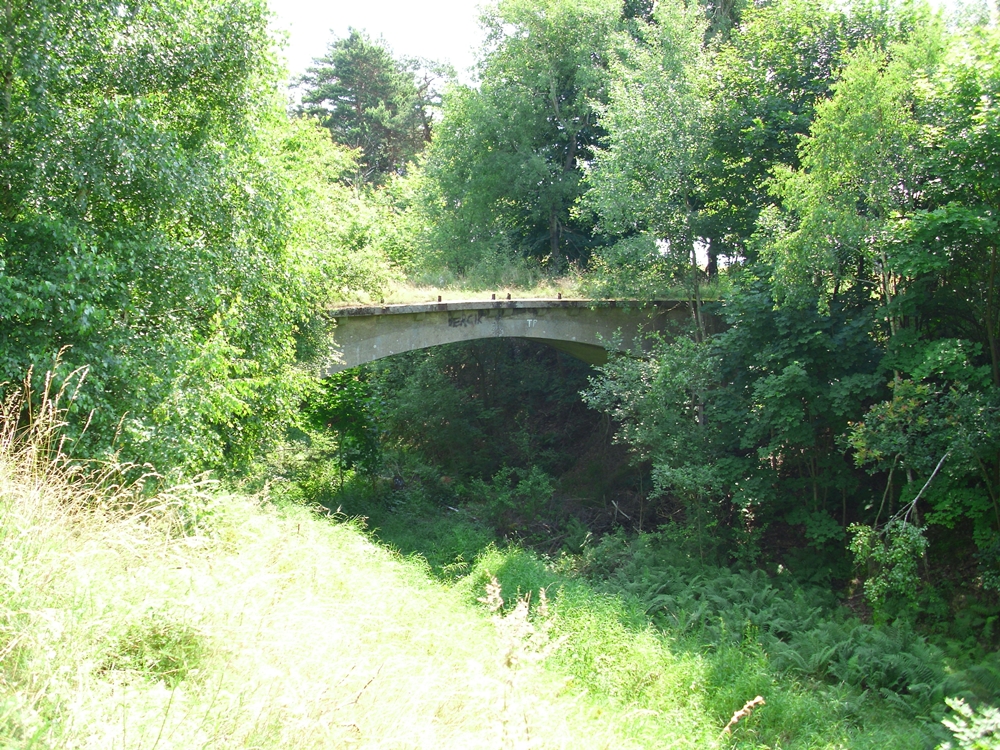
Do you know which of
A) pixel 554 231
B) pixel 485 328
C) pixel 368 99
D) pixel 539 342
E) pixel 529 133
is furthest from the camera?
pixel 368 99

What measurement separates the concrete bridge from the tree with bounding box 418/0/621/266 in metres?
3.59

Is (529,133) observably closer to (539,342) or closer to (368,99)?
(539,342)

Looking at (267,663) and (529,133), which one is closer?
(267,663)

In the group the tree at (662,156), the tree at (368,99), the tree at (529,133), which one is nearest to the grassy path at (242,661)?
the tree at (662,156)

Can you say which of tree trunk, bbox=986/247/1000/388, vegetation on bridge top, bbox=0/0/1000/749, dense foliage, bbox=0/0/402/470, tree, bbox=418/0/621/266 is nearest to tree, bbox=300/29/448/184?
tree, bbox=418/0/621/266

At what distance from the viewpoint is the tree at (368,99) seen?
32.1 metres

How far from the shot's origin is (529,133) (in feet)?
64.0

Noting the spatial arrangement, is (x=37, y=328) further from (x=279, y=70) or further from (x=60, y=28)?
(x=279, y=70)

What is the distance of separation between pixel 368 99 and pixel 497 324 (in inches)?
863

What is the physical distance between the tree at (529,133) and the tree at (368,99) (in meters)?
12.5

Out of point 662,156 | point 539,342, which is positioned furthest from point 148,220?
point 539,342

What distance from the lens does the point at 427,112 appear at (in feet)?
110

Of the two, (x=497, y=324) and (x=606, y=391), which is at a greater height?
(x=497, y=324)

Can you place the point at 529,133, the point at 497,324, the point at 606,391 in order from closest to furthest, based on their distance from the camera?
1. the point at 606,391
2. the point at 497,324
3. the point at 529,133
